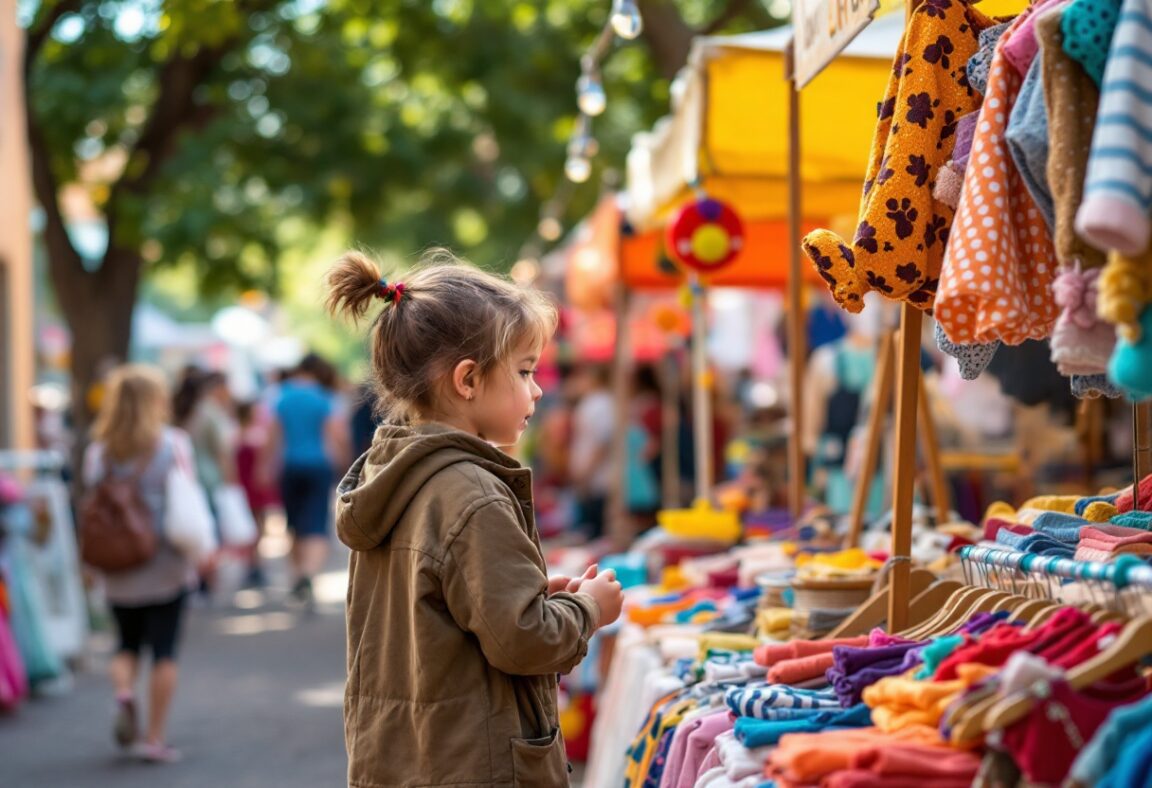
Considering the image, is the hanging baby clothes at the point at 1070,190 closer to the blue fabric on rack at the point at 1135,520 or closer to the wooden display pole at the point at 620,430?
the blue fabric on rack at the point at 1135,520

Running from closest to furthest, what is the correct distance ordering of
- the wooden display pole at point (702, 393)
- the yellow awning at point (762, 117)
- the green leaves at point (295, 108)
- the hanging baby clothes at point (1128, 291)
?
the hanging baby clothes at point (1128, 291)
the yellow awning at point (762, 117)
the wooden display pole at point (702, 393)
the green leaves at point (295, 108)

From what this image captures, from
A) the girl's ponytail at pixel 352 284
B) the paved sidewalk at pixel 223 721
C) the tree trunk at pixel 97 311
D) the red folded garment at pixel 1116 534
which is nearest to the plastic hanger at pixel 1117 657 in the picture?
the red folded garment at pixel 1116 534

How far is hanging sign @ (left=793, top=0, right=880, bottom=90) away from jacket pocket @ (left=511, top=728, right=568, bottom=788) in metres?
1.73

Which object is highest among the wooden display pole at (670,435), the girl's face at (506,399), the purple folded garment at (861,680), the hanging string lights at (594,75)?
the hanging string lights at (594,75)

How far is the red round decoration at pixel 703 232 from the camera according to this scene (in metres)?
6.41

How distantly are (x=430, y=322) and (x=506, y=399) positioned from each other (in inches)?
8.7

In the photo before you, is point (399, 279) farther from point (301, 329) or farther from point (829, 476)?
point (301, 329)

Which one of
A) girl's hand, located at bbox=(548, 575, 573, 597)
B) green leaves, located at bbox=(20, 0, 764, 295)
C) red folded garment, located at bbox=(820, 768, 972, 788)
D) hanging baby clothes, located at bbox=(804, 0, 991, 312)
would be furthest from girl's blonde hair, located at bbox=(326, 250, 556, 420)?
green leaves, located at bbox=(20, 0, 764, 295)

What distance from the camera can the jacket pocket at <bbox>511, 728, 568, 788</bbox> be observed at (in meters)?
2.72

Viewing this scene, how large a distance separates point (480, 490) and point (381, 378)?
0.40 m

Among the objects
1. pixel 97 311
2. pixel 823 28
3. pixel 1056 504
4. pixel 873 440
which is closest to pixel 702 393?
pixel 873 440

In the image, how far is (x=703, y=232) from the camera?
6.41 meters

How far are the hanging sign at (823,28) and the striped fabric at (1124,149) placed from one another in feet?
4.05

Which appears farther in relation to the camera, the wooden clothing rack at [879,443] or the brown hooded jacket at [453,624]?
the wooden clothing rack at [879,443]
